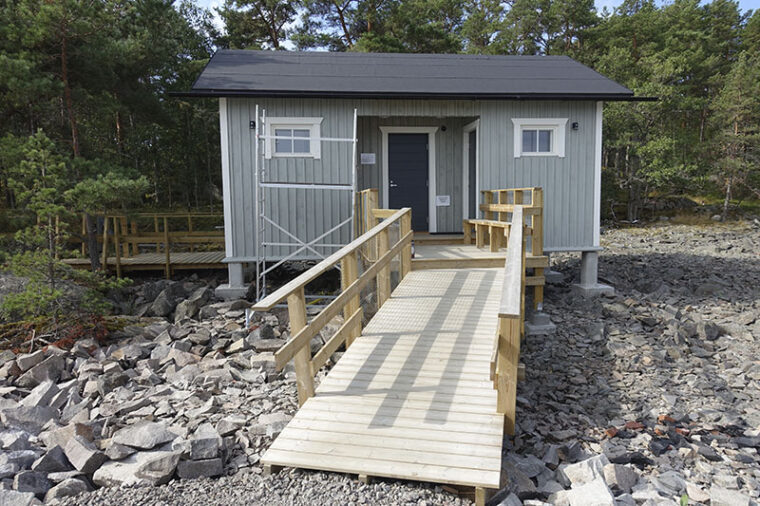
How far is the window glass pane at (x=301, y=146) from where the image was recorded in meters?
9.40

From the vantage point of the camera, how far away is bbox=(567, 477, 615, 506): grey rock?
3.28 metres

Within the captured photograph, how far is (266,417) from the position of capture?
454 centimetres

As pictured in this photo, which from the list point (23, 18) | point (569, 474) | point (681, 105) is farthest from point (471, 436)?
point (681, 105)

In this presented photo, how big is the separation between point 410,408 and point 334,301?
108 centimetres

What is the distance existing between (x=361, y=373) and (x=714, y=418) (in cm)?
384

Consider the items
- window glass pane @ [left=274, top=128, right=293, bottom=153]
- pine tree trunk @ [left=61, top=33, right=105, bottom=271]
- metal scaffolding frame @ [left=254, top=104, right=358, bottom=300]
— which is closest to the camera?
metal scaffolding frame @ [left=254, top=104, right=358, bottom=300]

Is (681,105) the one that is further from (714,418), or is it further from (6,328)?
(6,328)

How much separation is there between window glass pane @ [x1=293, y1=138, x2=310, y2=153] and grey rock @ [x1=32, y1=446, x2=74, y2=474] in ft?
21.3

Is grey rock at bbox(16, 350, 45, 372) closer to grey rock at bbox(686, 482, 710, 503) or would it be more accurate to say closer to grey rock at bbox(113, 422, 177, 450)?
grey rock at bbox(113, 422, 177, 450)

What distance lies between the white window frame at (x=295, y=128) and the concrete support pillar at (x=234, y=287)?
6.62 ft

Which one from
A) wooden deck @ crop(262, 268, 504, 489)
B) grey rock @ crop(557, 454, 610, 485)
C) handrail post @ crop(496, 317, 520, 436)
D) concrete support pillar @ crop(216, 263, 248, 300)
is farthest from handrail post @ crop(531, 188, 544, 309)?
concrete support pillar @ crop(216, 263, 248, 300)

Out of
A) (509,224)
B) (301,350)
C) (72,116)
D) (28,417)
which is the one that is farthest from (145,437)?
(72,116)

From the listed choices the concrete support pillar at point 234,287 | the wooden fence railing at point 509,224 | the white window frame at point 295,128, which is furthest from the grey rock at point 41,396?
the wooden fence railing at point 509,224

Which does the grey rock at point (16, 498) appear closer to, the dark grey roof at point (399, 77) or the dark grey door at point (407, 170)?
the dark grey roof at point (399, 77)
